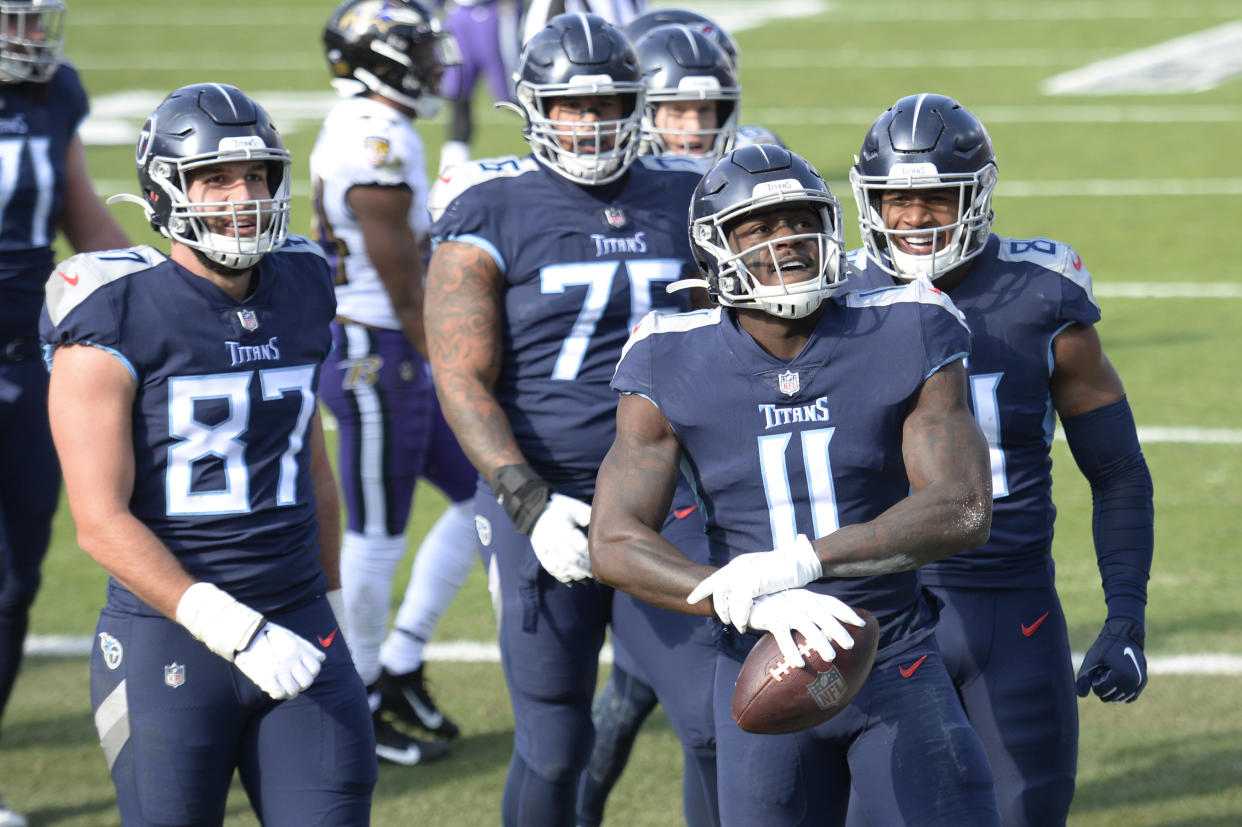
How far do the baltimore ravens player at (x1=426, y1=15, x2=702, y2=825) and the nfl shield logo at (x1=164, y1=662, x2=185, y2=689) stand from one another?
0.96m

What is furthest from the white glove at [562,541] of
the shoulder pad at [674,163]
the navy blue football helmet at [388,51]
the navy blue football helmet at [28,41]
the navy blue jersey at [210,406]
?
the navy blue football helmet at [28,41]

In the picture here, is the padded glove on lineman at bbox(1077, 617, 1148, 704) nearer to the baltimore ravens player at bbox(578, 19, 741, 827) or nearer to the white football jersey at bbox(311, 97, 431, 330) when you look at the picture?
the baltimore ravens player at bbox(578, 19, 741, 827)

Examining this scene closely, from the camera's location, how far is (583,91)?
13.6 feet

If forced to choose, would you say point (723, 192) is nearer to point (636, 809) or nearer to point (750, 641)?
point (750, 641)

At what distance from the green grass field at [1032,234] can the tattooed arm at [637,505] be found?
1.81 m

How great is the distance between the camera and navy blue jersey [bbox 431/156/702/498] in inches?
163

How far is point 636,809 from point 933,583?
1563 mm

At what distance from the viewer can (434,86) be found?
5465mm

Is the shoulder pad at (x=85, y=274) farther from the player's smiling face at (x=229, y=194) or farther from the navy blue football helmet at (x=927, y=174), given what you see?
the navy blue football helmet at (x=927, y=174)

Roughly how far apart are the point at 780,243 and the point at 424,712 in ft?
8.72

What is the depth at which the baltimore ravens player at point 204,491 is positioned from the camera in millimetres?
3322

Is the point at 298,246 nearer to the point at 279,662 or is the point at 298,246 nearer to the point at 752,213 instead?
the point at 279,662

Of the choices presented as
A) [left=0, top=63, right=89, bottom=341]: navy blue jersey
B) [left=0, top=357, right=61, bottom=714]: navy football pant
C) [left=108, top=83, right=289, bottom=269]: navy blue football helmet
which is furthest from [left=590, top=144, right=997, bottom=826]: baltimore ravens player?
[left=0, top=63, right=89, bottom=341]: navy blue jersey

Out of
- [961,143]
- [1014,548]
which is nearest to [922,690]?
[1014,548]
